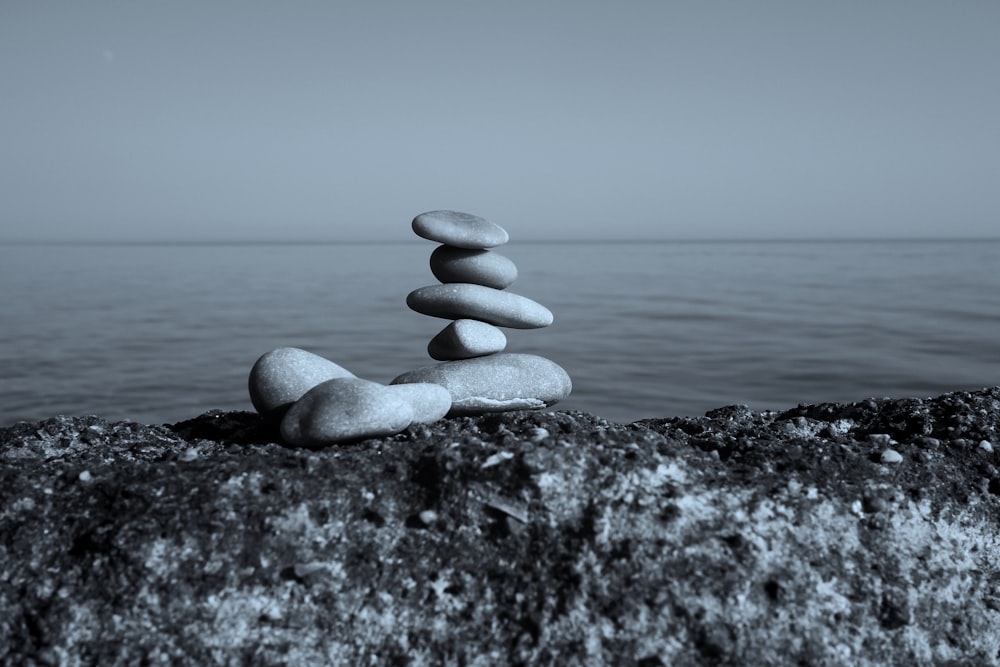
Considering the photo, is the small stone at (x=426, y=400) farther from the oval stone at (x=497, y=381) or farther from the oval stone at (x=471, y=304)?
the oval stone at (x=471, y=304)

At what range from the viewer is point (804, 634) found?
2605mm

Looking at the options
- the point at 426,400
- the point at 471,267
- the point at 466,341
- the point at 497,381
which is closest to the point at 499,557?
the point at 426,400

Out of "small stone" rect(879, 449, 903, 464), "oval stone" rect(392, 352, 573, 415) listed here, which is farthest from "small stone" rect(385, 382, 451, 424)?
"small stone" rect(879, 449, 903, 464)

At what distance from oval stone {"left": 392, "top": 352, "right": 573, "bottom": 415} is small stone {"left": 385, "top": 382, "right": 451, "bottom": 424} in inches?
9.5

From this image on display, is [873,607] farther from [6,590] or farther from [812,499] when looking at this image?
[6,590]

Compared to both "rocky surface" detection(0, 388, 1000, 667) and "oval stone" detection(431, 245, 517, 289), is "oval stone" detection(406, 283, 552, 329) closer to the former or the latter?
"oval stone" detection(431, 245, 517, 289)

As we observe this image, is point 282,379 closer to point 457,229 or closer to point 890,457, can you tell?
point 457,229

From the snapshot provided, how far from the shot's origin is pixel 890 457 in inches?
131

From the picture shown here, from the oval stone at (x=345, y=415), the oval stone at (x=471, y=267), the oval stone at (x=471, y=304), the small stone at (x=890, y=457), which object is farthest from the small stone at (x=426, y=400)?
the small stone at (x=890, y=457)

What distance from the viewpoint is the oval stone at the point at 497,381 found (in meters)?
3.99

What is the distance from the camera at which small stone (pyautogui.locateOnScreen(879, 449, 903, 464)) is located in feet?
10.9

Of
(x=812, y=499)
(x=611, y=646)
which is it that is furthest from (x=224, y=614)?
(x=812, y=499)

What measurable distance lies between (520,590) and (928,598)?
1371 mm

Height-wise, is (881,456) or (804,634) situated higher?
(881,456)
